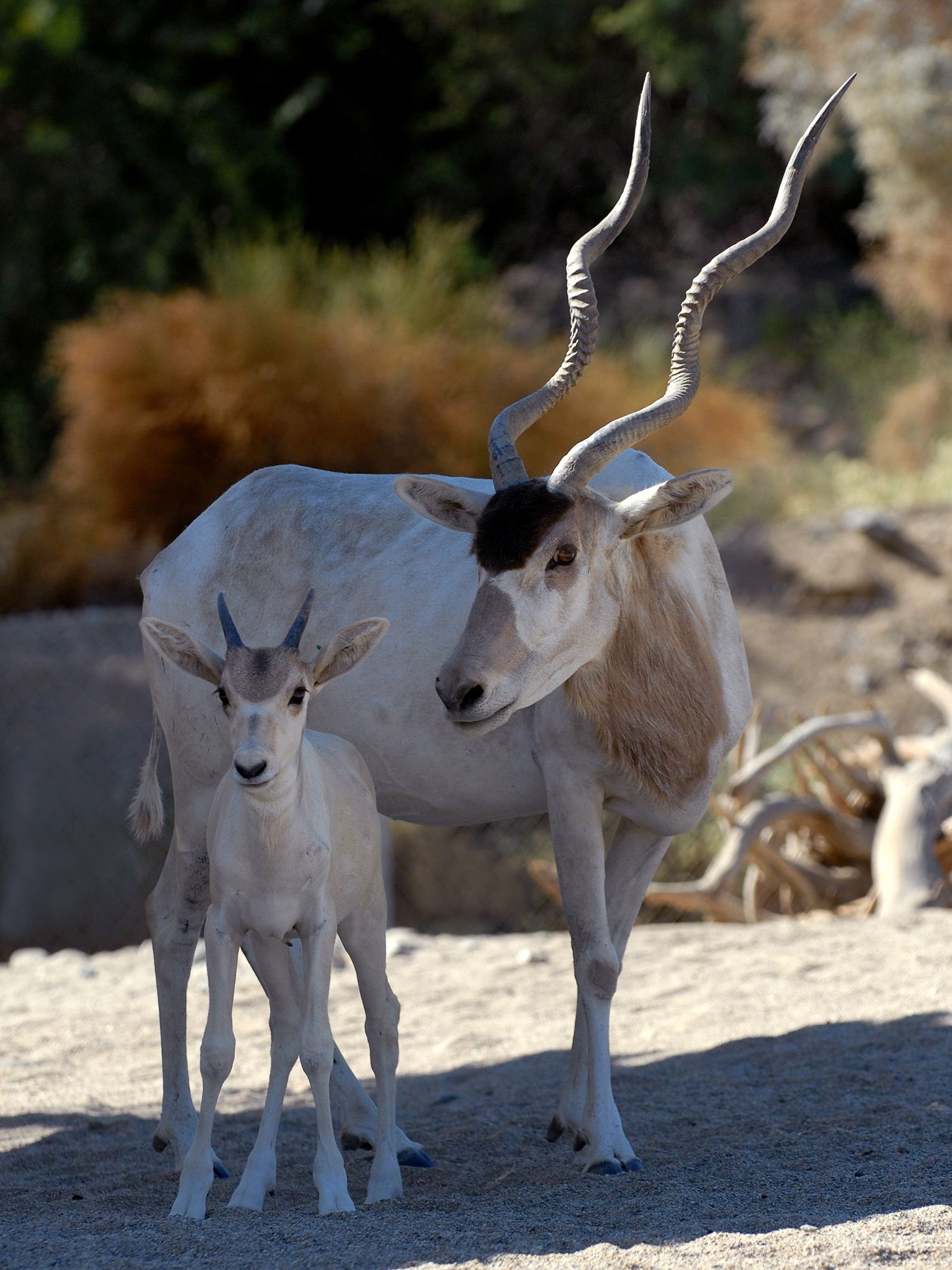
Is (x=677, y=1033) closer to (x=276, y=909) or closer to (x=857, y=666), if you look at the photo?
(x=276, y=909)

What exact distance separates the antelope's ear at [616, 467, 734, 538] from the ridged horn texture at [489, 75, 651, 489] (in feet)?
1.02

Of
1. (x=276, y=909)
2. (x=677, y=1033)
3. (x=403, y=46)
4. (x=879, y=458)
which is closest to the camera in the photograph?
(x=276, y=909)

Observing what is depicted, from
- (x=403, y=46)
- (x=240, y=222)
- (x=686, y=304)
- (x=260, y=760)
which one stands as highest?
(x=403, y=46)

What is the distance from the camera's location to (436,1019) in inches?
249

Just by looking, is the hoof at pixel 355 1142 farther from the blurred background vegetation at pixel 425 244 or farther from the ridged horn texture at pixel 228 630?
the blurred background vegetation at pixel 425 244

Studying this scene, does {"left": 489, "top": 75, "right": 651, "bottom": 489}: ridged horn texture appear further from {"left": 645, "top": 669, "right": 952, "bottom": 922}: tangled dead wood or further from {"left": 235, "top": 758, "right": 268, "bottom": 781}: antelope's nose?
{"left": 645, "top": 669, "right": 952, "bottom": 922}: tangled dead wood

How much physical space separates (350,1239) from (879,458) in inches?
524

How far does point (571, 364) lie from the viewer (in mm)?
4496

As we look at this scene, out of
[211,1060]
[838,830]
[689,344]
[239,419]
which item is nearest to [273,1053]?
[211,1060]

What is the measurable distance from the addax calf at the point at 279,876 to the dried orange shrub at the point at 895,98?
12.1 meters

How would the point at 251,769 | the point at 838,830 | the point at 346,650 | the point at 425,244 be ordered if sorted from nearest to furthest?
1. the point at 251,769
2. the point at 346,650
3. the point at 838,830
4. the point at 425,244

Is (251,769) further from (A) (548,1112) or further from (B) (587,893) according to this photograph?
(A) (548,1112)

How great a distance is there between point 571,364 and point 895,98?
1117 centimetres

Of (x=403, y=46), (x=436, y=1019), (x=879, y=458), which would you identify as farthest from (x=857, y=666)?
(x=403, y=46)
